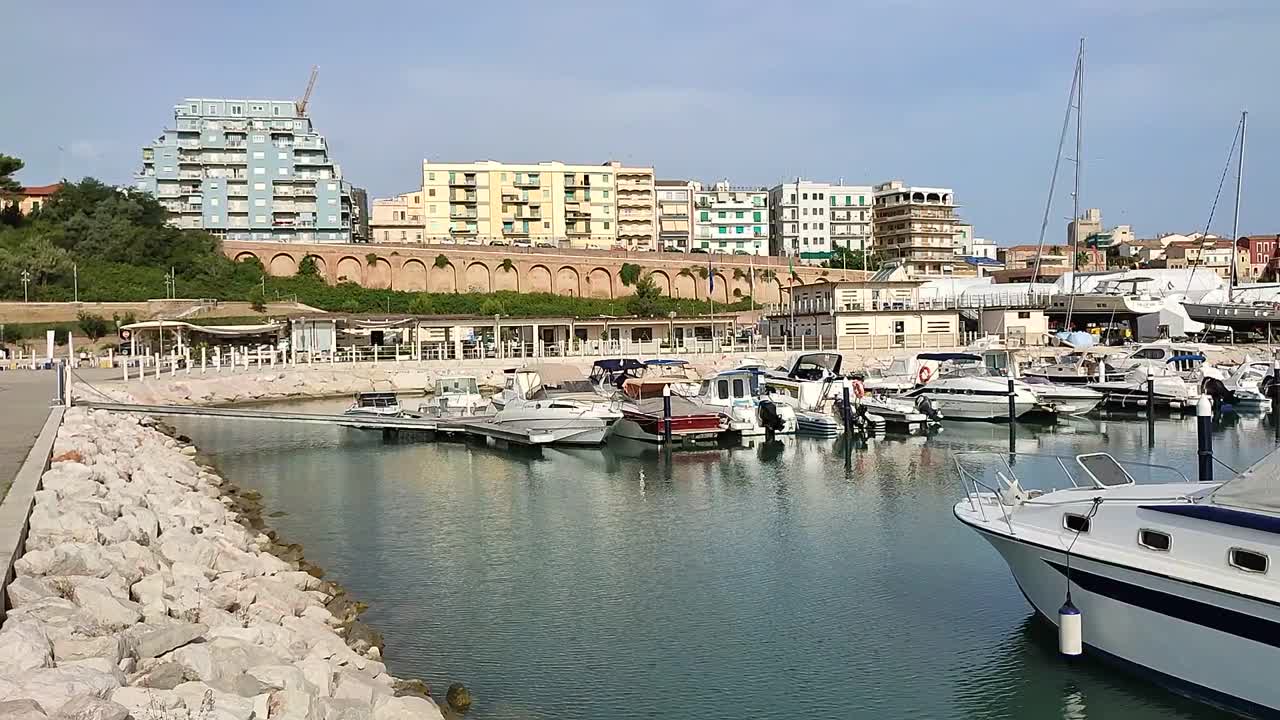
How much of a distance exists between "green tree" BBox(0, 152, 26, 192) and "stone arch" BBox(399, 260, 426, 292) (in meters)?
33.6

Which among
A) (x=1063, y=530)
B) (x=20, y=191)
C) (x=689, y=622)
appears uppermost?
(x=20, y=191)

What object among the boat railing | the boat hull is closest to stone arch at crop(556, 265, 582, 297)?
the boat railing

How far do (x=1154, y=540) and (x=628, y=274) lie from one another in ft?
312

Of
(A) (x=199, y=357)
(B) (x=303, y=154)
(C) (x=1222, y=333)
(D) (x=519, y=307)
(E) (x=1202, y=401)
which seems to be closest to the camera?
(E) (x=1202, y=401)

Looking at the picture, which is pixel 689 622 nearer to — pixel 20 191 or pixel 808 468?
pixel 808 468

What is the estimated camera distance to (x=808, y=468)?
29719 millimetres

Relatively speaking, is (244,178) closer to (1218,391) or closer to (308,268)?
(308,268)

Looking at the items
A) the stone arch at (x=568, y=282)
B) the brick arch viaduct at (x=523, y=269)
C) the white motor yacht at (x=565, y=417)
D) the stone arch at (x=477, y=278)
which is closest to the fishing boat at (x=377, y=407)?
the white motor yacht at (x=565, y=417)

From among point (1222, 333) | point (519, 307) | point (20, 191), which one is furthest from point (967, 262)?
point (20, 191)

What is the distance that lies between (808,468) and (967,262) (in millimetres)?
96119

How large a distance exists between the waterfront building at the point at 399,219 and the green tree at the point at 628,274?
82.8 feet

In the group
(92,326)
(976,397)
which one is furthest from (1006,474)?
(92,326)

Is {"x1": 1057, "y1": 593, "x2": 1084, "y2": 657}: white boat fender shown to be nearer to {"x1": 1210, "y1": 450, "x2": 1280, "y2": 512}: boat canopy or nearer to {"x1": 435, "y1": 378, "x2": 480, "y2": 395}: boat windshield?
{"x1": 1210, "y1": 450, "x2": 1280, "y2": 512}: boat canopy

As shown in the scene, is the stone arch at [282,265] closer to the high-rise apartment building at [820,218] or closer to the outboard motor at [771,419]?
the high-rise apartment building at [820,218]
